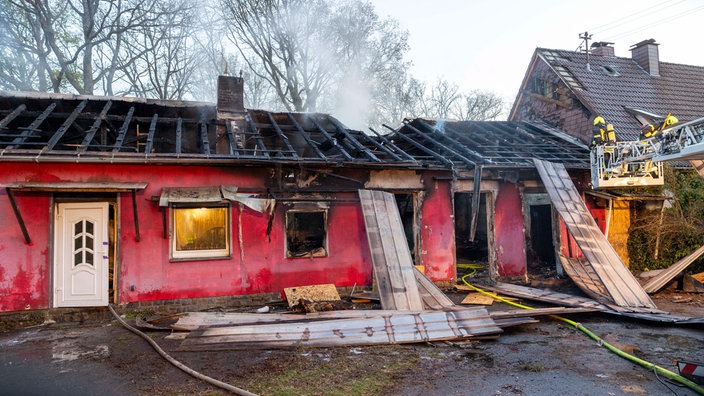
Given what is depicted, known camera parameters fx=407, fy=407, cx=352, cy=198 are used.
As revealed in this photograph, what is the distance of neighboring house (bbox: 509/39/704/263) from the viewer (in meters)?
11.8

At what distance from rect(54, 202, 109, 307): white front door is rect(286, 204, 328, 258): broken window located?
3.72 meters

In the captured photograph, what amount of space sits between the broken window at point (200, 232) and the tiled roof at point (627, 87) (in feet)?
41.0

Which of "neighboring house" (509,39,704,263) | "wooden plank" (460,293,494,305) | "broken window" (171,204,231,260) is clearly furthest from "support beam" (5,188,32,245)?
"neighboring house" (509,39,704,263)

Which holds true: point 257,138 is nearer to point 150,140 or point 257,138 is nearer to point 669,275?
point 150,140

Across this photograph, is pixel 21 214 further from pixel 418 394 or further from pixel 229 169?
pixel 418 394

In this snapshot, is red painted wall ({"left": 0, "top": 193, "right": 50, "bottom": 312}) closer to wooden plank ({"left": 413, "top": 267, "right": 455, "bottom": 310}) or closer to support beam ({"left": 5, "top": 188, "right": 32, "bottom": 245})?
support beam ({"left": 5, "top": 188, "right": 32, "bottom": 245})

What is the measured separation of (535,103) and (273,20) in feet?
44.1

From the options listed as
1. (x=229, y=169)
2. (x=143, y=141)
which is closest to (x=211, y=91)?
(x=143, y=141)

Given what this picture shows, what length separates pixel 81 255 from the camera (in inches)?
321

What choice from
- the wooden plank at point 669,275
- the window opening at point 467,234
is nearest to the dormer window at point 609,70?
the window opening at point 467,234

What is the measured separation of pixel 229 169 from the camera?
8.84 metres

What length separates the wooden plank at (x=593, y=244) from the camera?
26.3 ft

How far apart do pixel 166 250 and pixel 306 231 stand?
4876mm

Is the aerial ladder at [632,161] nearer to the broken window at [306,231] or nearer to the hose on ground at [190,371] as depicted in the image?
the broken window at [306,231]
